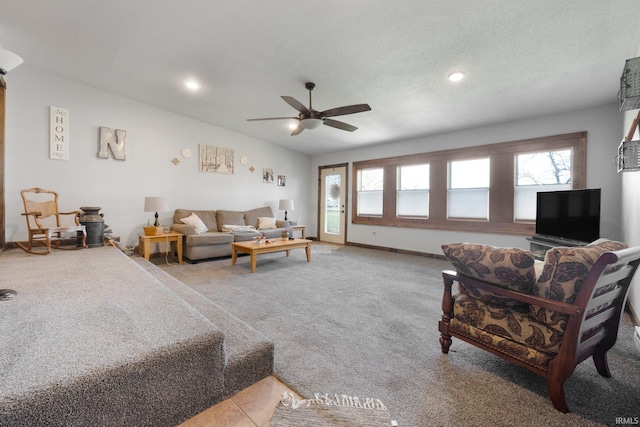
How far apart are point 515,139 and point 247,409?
5.25 m

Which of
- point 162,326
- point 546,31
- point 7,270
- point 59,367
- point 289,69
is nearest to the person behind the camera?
point 59,367

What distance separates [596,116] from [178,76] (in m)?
5.93

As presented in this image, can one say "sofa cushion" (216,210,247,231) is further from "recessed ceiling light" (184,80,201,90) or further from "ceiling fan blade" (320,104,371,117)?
"ceiling fan blade" (320,104,371,117)

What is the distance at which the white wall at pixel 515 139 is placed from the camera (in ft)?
11.7

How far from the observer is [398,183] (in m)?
6.02

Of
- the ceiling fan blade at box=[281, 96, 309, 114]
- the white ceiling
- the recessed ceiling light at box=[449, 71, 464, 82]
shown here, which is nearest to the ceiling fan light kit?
the ceiling fan blade at box=[281, 96, 309, 114]

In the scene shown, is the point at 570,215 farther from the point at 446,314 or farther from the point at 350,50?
the point at 350,50

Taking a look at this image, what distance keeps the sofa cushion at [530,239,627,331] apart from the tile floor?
4.91 ft

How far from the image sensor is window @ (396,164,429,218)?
5.59 metres

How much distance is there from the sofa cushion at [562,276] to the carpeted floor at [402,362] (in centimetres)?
47

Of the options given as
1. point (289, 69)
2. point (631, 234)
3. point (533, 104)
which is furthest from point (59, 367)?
point (533, 104)

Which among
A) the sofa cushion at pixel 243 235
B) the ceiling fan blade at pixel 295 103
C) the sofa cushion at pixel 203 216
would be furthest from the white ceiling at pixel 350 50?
the sofa cushion at pixel 243 235

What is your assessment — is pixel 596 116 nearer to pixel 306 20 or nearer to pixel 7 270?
pixel 306 20

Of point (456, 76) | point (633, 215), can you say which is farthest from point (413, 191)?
point (633, 215)
